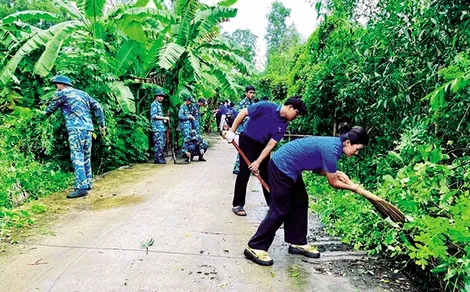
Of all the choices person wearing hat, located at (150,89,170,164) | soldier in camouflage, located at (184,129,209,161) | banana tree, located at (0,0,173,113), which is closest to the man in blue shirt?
banana tree, located at (0,0,173,113)

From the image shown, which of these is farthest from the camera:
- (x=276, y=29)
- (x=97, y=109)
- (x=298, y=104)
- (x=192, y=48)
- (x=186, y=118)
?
(x=276, y=29)

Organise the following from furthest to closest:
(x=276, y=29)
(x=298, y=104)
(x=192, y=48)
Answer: (x=276, y=29)
(x=192, y=48)
(x=298, y=104)

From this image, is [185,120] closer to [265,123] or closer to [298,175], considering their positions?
[265,123]

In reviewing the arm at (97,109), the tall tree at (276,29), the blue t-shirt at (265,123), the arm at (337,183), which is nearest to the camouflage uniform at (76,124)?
the arm at (97,109)

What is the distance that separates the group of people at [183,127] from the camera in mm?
8633

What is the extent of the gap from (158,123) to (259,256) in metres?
5.90

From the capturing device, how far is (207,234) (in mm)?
4145

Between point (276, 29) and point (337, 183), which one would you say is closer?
point (337, 183)

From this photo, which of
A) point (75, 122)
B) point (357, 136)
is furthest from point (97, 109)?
point (357, 136)

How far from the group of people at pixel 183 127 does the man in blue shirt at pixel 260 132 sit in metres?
4.29

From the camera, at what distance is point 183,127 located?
353 inches

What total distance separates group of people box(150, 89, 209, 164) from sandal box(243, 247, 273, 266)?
568 centimetres

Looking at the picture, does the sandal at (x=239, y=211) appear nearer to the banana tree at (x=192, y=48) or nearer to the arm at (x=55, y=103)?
the arm at (x=55, y=103)

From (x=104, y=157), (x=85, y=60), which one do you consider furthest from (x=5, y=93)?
(x=104, y=157)
